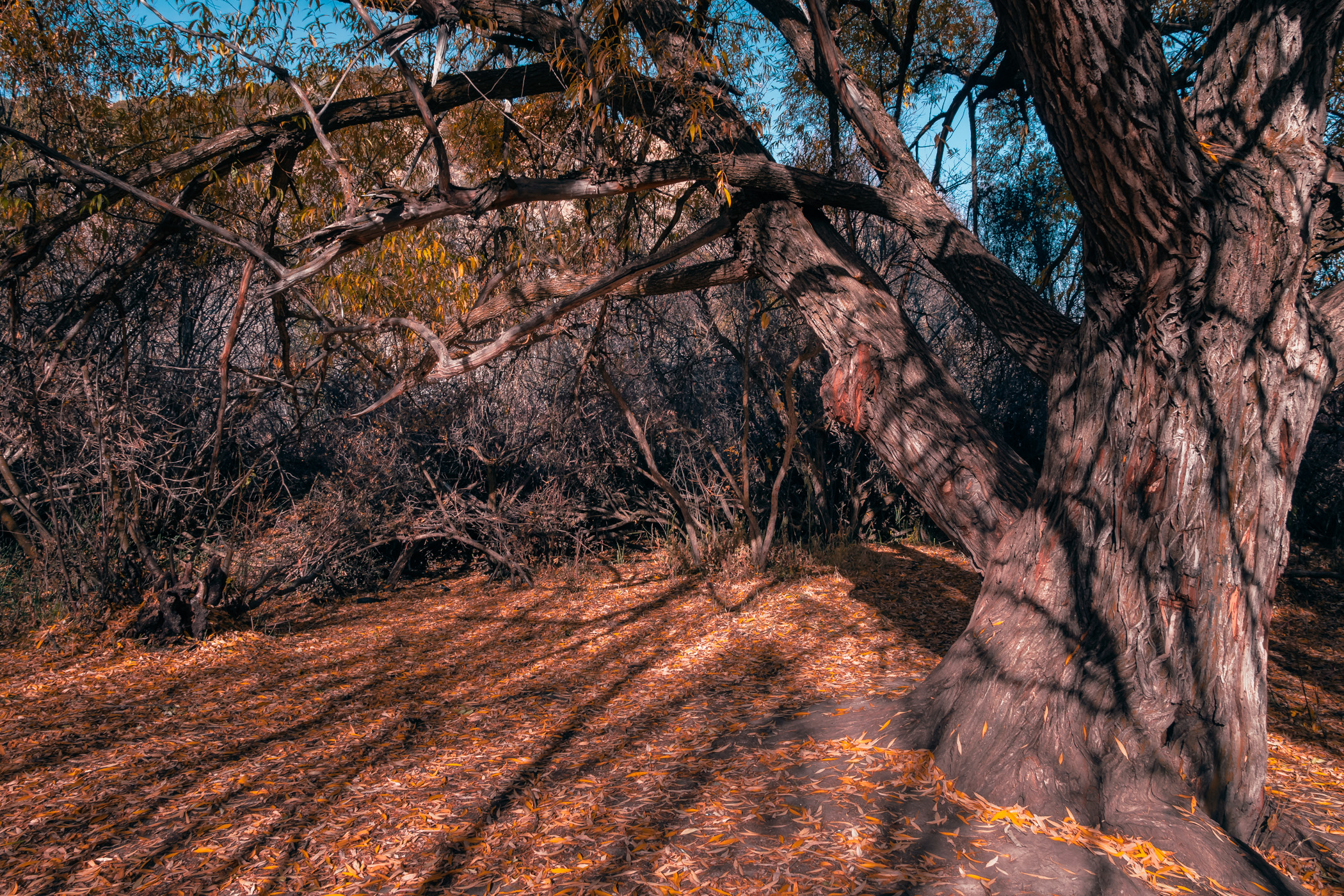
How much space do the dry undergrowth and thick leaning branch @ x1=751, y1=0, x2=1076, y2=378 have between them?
1.71 m

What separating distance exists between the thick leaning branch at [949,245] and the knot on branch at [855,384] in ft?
1.74

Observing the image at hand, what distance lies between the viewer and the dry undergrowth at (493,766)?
2.40 m

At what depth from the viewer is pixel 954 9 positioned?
7465mm

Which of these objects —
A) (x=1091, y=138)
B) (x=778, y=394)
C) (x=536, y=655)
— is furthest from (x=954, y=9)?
(x=536, y=655)

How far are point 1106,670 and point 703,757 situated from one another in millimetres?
1543

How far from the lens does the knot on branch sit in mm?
3260

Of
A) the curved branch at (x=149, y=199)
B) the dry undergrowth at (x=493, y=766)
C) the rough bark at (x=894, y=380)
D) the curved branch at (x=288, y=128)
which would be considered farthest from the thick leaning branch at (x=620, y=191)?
the dry undergrowth at (x=493, y=766)

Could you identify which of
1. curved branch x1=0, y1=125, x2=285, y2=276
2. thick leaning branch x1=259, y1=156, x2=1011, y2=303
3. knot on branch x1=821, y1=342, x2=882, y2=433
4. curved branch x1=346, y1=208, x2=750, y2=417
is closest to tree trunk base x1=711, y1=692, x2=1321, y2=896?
knot on branch x1=821, y1=342, x2=882, y2=433

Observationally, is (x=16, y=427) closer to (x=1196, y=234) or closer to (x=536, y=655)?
(x=536, y=655)

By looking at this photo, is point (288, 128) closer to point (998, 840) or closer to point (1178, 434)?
point (1178, 434)

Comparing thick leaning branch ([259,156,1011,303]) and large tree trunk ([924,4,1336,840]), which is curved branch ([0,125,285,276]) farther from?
large tree trunk ([924,4,1336,840])

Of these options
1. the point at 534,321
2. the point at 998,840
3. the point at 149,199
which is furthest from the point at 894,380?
the point at 149,199

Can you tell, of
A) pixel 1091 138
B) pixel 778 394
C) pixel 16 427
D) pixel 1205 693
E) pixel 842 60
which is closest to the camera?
pixel 1091 138

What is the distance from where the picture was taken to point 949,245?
343 centimetres
